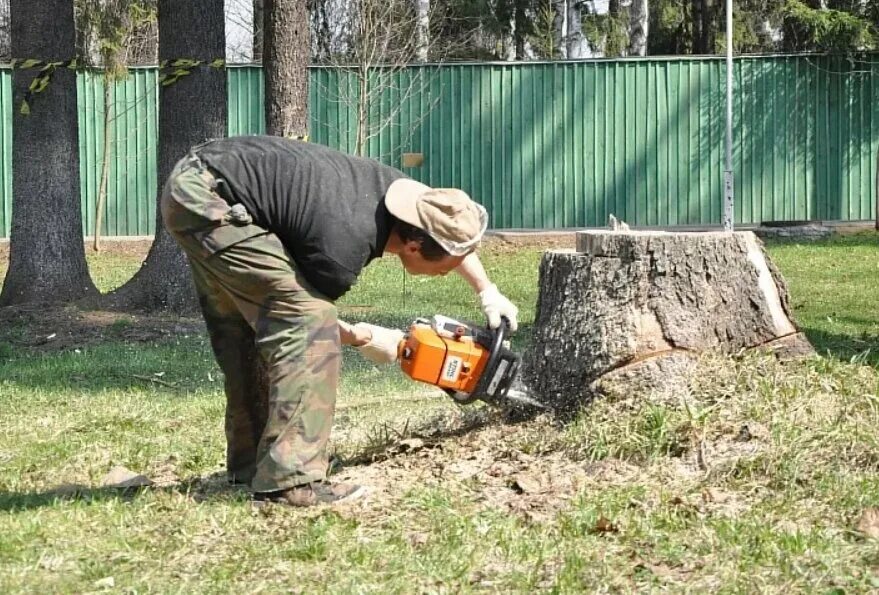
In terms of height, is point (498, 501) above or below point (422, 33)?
below

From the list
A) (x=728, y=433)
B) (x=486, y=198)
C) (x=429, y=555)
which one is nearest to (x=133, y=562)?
(x=429, y=555)

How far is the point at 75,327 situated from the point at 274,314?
6.85 meters

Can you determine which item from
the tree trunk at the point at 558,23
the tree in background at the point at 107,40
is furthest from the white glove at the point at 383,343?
the tree trunk at the point at 558,23

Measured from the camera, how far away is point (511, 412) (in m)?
5.91

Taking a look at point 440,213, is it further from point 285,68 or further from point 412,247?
point 285,68

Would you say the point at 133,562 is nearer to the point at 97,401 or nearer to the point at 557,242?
the point at 97,401

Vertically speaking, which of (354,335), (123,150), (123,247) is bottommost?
(123,247)

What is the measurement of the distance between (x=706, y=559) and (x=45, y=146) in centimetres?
935

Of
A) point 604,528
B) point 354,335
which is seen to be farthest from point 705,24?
point 604,528

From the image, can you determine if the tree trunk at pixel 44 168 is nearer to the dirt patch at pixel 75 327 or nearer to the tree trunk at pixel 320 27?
the dirt patch at pixel 75 327

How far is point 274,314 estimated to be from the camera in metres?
4.69

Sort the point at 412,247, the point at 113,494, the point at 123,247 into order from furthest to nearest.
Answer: the point at 123,247 < the point at 113,494 < the point at 412,247

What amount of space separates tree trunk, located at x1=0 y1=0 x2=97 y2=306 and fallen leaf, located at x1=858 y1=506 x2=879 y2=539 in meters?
9.17

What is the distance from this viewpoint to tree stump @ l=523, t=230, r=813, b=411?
560 cm
